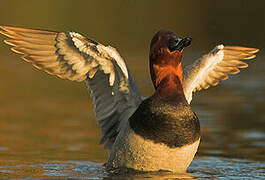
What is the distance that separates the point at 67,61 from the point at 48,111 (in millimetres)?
4833

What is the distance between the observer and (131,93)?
7594 mm

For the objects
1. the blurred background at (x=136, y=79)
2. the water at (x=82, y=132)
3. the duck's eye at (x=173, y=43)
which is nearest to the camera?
the duck's eye at (x=173, y=43)

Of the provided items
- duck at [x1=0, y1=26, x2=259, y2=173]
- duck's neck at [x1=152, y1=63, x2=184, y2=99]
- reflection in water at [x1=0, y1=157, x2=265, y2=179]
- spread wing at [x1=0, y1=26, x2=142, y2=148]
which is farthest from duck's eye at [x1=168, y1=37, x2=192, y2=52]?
reflection in water at [x1=0, y1=157, x2=265, y2=179]

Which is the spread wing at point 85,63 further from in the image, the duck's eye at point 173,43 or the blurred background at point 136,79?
the blurred background at point 136,79

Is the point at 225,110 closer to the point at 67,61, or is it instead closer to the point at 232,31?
the point at 67,61

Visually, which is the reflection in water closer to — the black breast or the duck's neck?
the black breast

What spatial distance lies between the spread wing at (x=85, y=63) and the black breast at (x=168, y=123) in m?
0.57

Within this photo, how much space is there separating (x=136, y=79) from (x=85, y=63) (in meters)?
8.91

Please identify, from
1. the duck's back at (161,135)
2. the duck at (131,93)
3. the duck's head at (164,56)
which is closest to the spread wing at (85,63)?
the duck at (131,93)

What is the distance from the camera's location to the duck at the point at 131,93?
22.9 feet

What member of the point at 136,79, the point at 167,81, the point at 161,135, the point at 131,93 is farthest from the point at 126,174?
the point at 136,79

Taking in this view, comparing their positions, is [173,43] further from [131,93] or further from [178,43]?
[131,93]

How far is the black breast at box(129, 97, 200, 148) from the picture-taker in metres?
6.92

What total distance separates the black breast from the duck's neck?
11 centimetres
